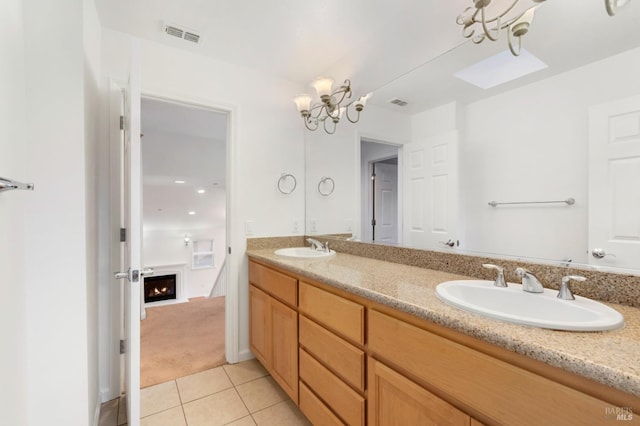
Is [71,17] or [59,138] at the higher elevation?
[71,17]

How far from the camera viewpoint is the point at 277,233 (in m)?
2.42

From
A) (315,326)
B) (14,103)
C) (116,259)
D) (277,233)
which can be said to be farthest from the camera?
(277,233)

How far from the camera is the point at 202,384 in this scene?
75.5 inches

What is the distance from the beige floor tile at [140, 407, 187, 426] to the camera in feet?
5.08

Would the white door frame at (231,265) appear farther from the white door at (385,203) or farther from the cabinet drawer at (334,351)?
the white door at (385,203)

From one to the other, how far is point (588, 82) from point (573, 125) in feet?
0.51

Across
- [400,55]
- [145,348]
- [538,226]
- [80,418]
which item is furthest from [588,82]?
[145,348]

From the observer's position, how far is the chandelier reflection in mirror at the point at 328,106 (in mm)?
2115

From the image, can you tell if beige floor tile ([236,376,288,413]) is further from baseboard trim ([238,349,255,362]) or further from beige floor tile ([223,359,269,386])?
baseboard trim ([238,349,255,362])

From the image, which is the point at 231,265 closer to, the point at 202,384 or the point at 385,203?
the point at 202,384

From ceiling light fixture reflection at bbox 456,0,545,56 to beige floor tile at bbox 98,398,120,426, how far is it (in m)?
2.84

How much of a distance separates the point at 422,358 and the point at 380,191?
1295mm

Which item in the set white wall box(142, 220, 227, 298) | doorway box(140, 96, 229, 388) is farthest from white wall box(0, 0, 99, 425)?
white wall box(142, 220, 227, 298)

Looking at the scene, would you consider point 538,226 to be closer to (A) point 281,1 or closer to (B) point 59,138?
(A) point 281,1
